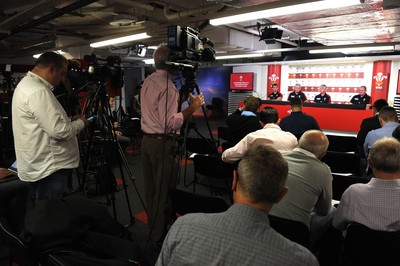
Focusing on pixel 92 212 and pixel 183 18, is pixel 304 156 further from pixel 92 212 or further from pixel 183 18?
pixel 183 18

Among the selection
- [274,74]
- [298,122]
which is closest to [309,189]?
[298,122]

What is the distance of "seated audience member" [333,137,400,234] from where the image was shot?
1.58 m

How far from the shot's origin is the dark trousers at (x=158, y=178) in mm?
2305

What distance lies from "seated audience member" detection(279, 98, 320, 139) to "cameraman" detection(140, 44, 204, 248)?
2278mm

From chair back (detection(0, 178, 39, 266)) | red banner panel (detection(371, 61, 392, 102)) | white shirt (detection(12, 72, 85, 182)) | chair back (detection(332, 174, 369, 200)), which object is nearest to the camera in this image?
chair back (detection(0, 178, 39, 266))

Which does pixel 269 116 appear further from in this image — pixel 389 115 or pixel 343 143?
pixel 343 143

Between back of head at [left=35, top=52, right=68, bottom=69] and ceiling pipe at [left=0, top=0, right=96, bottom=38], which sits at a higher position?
ceiling pipe at [left=0, top=0, right=96, bottom=38]

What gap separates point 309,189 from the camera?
5.92ft

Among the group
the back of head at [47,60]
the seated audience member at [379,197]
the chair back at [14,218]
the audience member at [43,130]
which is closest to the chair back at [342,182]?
the seated audience member at [379,197]

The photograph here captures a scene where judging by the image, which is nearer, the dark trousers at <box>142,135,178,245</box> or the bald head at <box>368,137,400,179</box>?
the bald head at <box>368,137,400,179</box>

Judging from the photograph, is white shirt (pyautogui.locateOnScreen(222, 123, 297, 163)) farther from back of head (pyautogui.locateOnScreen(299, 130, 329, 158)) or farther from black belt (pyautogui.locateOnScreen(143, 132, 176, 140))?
black belt (pyautogui.locateOnScreen(143, 132, 176, 140))

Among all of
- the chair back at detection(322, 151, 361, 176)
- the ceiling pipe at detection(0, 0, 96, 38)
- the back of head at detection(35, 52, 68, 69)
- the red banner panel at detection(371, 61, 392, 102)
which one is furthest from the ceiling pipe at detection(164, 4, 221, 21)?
the red banner panel at detection(371, 61, 392, 102)

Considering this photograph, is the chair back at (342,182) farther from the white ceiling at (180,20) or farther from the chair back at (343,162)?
the white ceiling at (180,20)

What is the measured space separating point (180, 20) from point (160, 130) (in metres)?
3.61
